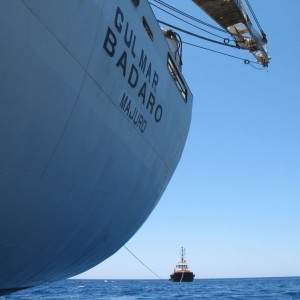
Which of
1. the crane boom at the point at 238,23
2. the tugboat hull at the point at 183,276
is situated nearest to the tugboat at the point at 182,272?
the tugboat hull at the point at 183,276

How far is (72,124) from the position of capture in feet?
14.1

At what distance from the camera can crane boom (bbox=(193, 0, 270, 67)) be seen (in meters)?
15.7

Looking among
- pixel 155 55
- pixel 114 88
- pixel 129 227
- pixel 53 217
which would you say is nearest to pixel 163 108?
pixel 155 55

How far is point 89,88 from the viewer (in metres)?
4.50

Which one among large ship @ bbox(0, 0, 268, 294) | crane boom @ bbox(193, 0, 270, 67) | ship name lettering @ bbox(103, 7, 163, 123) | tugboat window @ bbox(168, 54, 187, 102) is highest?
crane boom @ bbox(193, 0, 270, 67)

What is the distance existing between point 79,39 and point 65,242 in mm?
2902

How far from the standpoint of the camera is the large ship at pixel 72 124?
3.58 meters

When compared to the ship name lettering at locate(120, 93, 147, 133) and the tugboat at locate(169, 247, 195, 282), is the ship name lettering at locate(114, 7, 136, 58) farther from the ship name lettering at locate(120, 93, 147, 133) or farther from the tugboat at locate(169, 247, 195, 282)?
the tugboat at locate(169, 247, 195, 282)

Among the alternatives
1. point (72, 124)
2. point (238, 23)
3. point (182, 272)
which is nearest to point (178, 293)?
point (182, 272)

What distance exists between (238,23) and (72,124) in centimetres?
1497

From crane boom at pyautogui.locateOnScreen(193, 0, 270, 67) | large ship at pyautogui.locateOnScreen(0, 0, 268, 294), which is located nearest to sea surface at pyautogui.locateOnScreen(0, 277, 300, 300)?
crane boom at pyautogui.locateOnScreen(193, 0, 270, 67)

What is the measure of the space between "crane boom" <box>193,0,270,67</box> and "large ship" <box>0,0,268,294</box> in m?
9.83

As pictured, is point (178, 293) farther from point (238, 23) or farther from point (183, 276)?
point (238, 23)

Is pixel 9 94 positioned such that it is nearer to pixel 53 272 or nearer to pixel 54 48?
pixel 54 48
